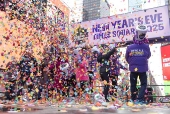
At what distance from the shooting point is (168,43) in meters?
9.48

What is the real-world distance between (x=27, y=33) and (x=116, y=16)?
3.55 m

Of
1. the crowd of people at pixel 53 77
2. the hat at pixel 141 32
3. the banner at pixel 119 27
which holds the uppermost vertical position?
the banner at pixel 119 27

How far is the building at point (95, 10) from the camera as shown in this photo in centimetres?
1039

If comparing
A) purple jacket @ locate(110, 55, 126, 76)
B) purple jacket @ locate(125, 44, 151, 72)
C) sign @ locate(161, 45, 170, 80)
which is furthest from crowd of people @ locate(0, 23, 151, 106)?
sign @ locate(161, 45, 170, 80)

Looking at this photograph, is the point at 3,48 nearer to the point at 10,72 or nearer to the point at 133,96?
the point at 10,72

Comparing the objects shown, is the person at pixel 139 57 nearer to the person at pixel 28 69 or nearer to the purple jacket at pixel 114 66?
the purple jacket at pixel 114 66

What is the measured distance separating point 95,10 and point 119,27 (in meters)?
1.81

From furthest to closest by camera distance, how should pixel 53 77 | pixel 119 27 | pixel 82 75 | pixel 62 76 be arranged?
pixel 119 27
pixel 53 77
pixel 62 76
pixel 82 75

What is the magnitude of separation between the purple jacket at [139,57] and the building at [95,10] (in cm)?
509

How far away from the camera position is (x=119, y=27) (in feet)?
31.4

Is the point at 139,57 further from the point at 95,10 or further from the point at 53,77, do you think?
the point at 95,10

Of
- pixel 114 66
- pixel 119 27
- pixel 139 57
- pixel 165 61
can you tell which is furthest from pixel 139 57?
pixel 165 61

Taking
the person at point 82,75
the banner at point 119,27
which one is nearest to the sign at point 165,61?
the banner at point 119,27

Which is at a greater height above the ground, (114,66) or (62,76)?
(114,66)
